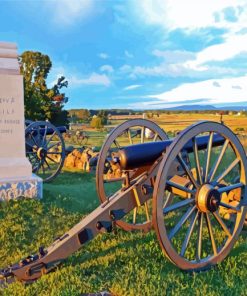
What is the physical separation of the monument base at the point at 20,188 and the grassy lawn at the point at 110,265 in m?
0.57

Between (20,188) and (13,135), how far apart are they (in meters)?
0.97

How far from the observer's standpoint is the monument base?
756 centimetres

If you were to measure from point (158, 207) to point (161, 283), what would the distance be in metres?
0.73

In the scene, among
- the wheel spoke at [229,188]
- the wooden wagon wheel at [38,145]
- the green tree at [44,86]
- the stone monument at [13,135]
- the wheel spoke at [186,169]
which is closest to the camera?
the wheel spoke at [186,169]

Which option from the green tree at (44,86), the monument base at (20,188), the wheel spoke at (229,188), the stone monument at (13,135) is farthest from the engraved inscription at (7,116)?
the green tree at (44,86)

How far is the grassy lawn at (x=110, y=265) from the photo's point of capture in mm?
4047

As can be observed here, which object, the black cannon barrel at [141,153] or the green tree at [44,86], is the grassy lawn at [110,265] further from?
the green tree at [44,86]

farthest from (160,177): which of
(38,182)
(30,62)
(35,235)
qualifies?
(30,62)

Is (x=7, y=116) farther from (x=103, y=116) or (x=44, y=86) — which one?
(x=103, y=116)

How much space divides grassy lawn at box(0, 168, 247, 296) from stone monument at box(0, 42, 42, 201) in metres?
0.75

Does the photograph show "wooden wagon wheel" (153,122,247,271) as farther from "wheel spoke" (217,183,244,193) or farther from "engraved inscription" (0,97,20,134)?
"engraved inscription" (0,97,20,134)

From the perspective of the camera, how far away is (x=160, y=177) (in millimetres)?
3979

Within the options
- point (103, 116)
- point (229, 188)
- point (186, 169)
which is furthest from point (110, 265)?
point (103, 116)

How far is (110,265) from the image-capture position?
15.4 ft
